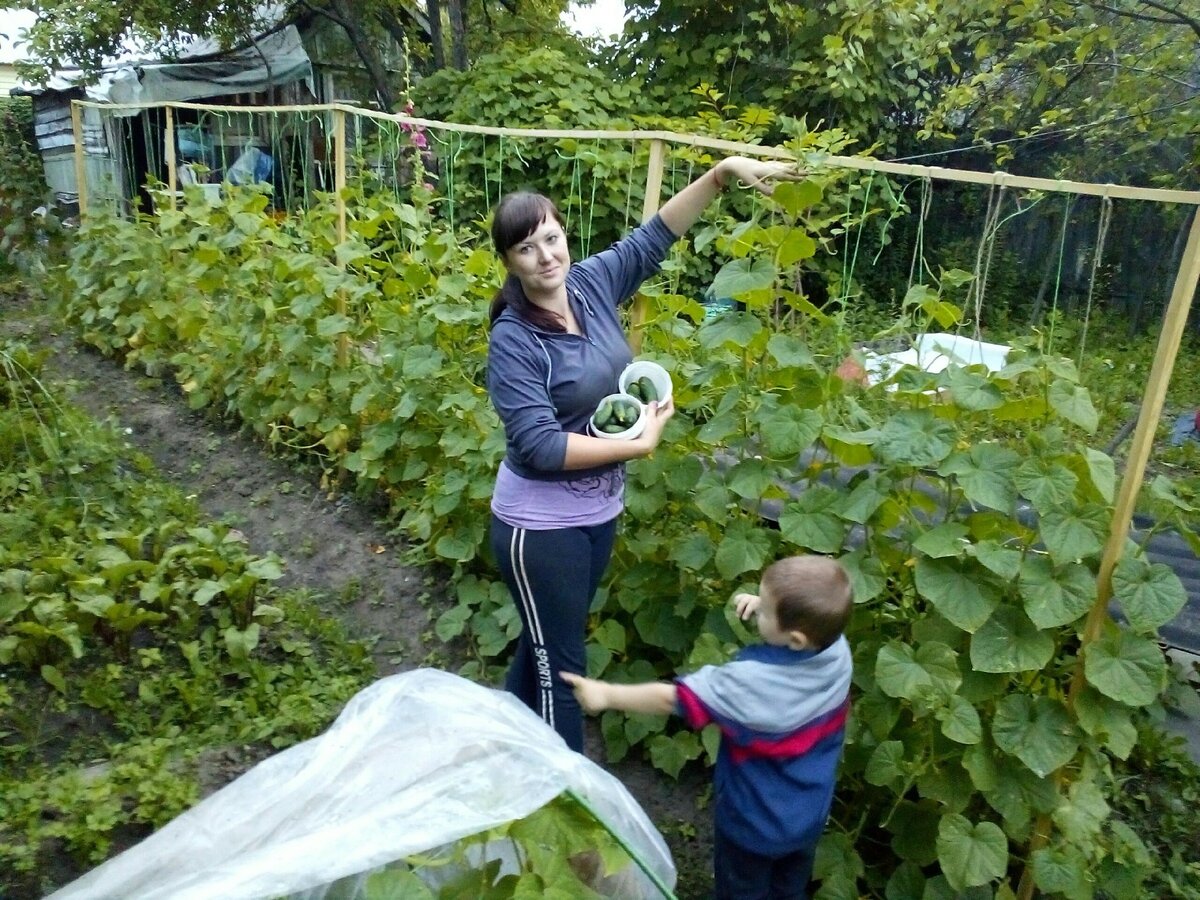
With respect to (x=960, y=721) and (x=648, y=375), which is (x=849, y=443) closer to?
(x=648, y=375)

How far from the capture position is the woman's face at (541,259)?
6.77 ft

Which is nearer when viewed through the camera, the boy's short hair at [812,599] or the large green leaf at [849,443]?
the boy's short hair at [812,599]

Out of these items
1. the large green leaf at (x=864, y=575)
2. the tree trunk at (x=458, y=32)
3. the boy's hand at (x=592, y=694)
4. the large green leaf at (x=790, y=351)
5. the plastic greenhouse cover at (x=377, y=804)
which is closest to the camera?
the plastic greenhouse cover at (x=377, y=804)

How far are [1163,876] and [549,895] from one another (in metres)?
2.05

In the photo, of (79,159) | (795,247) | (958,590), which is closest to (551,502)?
(795,247)

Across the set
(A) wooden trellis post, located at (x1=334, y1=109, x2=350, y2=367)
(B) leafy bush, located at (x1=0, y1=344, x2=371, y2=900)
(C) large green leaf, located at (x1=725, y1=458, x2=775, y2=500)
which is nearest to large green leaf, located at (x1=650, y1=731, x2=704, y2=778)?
(C) large green leaf, located at (x1=725, y1=458, x2=775, y2=500)

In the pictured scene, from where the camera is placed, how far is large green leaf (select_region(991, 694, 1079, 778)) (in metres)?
2.12

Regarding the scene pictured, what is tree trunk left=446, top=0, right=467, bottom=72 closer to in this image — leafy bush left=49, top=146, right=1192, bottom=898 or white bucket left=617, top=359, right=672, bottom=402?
leafy bush left=49, top=146, right=1192, bottom=898

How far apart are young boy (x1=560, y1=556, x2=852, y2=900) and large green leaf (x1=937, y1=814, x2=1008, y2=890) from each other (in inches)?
13.8

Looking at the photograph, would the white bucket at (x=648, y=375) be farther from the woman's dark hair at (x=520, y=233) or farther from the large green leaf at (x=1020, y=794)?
the large green leaf at (x=1020, y=794)

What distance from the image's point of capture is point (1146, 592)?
203cm

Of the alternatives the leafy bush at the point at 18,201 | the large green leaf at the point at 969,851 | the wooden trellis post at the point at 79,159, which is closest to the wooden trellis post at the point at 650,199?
the large green leaf at the point at 969,851

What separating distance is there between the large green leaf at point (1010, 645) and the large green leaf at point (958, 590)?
4 cm

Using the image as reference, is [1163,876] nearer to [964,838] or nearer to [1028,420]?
[964,838]
